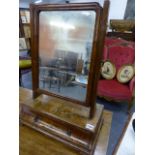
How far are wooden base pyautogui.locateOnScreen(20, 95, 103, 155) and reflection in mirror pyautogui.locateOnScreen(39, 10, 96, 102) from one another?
0.15 metres

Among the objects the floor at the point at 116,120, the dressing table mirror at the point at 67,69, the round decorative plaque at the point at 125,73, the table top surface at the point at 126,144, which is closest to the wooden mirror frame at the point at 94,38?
the dressing table mirror at the point at 67,69

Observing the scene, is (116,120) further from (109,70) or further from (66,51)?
(66,51)

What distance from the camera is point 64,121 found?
3.92ft

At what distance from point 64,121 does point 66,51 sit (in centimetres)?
59

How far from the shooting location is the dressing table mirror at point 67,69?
105cm

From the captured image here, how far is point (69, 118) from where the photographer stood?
122 centimetres

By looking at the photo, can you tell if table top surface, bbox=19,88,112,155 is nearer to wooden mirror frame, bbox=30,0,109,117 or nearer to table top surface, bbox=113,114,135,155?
wooden mirror frame, bbox=30,0,109,117

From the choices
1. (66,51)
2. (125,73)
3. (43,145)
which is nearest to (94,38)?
(66,51)

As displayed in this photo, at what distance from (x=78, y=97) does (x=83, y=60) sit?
0.33 metres

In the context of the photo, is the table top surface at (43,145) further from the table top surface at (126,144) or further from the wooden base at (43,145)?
the table top surface at (126,144)

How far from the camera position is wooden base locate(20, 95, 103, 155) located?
1.16 meters

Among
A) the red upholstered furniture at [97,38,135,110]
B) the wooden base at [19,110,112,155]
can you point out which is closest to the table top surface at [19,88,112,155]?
the wooden base at [19,110,112,155]
